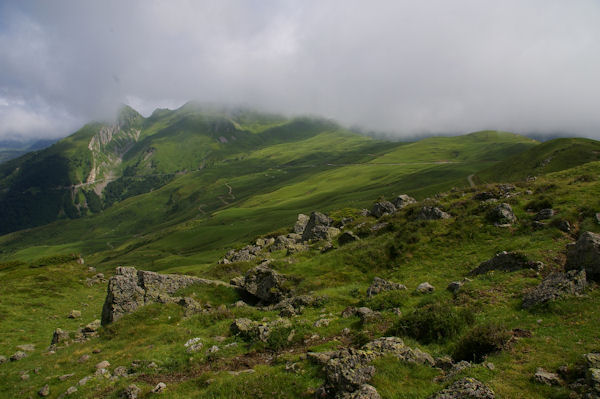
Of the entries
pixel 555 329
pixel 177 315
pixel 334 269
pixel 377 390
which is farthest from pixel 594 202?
pixel 177 315

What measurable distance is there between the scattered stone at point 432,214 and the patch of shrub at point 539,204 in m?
8.25

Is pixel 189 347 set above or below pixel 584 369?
below

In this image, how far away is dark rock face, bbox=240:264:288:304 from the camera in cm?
2980

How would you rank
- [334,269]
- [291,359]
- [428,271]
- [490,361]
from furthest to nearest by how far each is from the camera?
[334,269], [428,271], [291,359], [490,361]

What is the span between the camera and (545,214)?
29438mm

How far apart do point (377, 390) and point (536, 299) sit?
11086 millimetres

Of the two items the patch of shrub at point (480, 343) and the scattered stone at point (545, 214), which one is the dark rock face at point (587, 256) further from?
the scattered stone at point (545, 214)

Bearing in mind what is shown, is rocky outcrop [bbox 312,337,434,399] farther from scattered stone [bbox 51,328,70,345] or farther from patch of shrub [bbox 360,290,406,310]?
scattered stone [bbox 51,328,70,345]

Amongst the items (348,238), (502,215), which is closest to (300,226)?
(348,238)

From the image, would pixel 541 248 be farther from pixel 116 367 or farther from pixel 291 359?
pixel 116 367

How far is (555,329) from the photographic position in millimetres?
13414

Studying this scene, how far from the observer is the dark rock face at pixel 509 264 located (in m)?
21.4

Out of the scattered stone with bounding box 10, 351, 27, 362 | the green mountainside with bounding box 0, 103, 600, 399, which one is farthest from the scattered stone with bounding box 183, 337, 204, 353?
the scattered stone with bounding box 10, 351, 27, 362

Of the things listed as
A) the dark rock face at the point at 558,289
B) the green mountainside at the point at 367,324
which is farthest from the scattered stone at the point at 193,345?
the dark rock face at the point at 558,289
